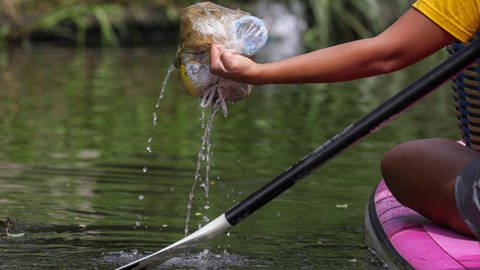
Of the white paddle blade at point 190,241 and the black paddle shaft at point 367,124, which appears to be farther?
the white paddle blade at point 190,241

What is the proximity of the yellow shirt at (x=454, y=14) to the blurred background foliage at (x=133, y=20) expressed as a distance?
11.9 meters

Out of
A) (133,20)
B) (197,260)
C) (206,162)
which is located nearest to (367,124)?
(197,260)

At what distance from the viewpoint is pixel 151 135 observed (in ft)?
25.5

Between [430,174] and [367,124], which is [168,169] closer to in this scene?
[430,174]

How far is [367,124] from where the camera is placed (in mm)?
3363

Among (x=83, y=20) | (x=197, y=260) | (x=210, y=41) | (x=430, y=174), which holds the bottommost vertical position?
(x=83, y=20)

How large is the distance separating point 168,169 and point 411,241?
282 cm

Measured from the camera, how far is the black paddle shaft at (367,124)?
3225mm

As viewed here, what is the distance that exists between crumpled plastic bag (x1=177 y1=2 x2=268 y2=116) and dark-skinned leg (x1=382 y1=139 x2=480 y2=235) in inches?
19.8

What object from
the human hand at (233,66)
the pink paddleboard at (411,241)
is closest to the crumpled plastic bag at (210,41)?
the human hand at (233,66)

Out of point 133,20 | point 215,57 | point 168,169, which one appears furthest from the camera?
point 133,20

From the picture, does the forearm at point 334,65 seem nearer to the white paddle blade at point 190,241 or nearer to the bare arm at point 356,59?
the bare arm at point 356,59

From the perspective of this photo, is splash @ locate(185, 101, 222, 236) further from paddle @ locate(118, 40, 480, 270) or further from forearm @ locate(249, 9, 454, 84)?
forearm @ locate(249, 9, 454, 84)

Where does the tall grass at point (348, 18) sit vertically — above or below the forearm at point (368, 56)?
below
